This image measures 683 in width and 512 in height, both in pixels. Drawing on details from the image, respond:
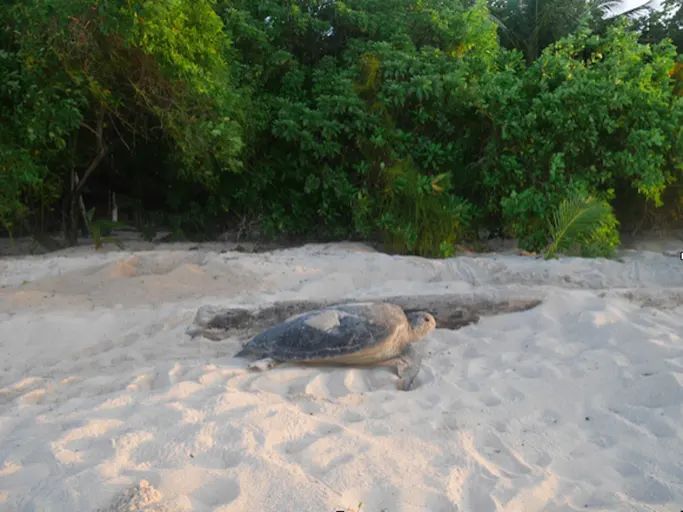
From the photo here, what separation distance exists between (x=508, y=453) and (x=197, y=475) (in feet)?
4.18

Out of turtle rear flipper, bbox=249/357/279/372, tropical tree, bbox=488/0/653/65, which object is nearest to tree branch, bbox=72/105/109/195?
turtle rear flipper, bbox=249/357/279/372

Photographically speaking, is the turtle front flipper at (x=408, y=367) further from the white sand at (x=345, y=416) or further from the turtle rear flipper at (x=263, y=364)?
the turtle rear flipper at (x=263, y=364)

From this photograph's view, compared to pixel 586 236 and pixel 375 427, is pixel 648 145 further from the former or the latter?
pixel 375 427

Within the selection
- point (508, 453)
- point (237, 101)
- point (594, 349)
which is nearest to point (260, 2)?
point (237, 101)

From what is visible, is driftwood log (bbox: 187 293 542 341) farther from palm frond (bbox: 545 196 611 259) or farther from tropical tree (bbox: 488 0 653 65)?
tropical tree (bbox: 488 0 653 65)

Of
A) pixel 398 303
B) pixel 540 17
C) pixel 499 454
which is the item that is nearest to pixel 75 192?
pixel 398 303

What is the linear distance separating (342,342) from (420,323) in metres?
0.79

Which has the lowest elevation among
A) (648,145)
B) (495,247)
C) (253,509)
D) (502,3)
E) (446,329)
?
(495,247)

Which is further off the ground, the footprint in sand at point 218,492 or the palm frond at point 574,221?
the footprint in sand at point 218,492

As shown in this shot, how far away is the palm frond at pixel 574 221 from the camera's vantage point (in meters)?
6.43

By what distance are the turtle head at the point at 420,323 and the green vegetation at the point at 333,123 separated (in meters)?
3.20

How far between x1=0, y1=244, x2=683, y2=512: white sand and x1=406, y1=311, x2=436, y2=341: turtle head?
0.11m

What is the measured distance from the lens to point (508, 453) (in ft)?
7.61

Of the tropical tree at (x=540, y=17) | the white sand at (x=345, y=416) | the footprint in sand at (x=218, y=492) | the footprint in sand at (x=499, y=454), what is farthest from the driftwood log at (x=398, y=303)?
the tropical tree at (x=540, y=17)
